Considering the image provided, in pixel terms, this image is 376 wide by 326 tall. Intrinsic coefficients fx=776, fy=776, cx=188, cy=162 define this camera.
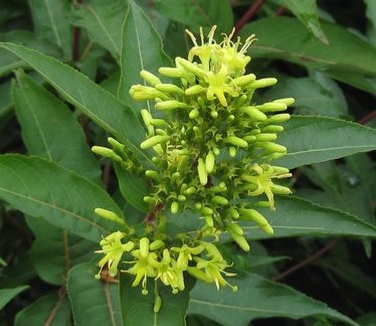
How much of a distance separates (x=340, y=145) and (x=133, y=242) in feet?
2.11

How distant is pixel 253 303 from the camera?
101 inches

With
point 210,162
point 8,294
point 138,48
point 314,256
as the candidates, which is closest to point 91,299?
point 8,294

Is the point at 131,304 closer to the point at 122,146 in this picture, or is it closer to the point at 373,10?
the point at 122,146

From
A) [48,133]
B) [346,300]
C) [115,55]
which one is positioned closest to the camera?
[48,133]

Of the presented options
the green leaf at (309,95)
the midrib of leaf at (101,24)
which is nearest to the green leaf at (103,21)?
the midrib of leaf at (101,24)

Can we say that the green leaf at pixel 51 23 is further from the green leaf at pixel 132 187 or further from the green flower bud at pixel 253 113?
the green flower bud at pixel 253 113

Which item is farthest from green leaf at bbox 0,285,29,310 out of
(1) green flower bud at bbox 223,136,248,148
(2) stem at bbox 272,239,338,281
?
(2) stem at bbox 272,239,338,281

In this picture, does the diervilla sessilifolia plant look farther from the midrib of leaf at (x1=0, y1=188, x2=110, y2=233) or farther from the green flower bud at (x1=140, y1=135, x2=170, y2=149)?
the midrib of leaf at (x1=0, y1=188, x2=110, y2=233)

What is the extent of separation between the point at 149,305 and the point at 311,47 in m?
1.31

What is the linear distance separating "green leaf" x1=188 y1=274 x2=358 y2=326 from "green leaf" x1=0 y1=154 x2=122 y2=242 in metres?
0.48

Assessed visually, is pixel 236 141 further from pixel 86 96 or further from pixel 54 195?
pixel 54 195

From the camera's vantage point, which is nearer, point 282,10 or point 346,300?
point 282,10

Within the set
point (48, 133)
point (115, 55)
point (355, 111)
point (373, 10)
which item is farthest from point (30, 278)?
point (355, 111)

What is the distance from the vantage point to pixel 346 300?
3.82 m
